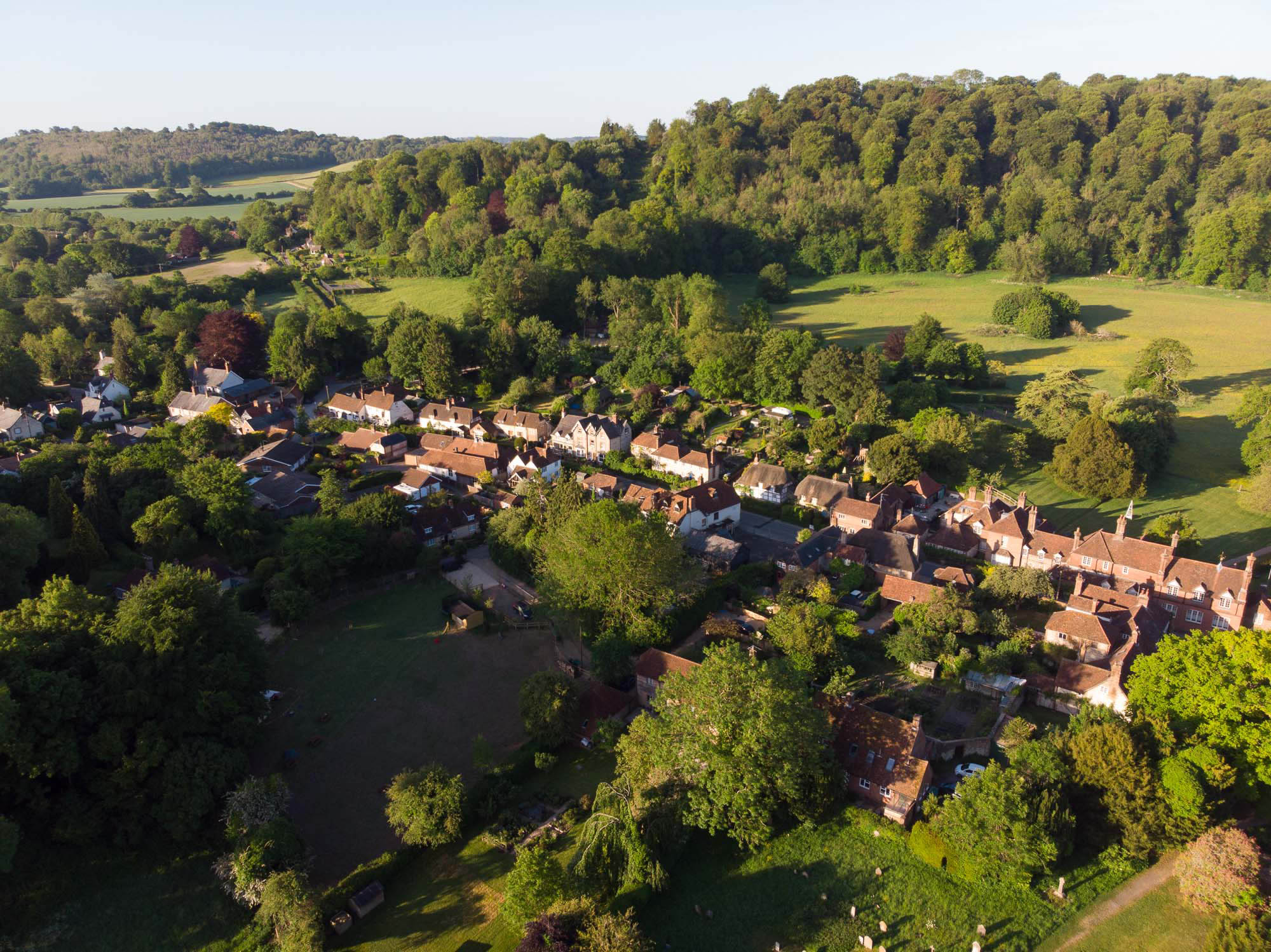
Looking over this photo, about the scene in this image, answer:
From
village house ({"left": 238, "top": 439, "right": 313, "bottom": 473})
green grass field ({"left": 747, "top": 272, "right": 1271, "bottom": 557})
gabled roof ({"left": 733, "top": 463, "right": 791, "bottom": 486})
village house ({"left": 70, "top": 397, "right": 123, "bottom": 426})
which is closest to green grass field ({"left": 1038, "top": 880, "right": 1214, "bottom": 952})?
green grass field ({"left": 747, "top": 272, "right": 1271, "bottom": 557})

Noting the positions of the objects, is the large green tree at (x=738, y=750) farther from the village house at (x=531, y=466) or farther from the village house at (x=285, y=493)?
the village house at (x=285, y=493)

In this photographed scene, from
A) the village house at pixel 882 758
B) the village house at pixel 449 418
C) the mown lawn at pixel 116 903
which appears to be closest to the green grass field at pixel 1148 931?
the village house at pixel 882 758

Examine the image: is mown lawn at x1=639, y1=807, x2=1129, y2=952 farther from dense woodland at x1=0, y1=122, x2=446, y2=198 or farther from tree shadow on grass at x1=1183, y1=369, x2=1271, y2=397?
dense woodland at x1=0, y1=122, x2=446, y2=198

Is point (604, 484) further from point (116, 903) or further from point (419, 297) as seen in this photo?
point (419, 297)

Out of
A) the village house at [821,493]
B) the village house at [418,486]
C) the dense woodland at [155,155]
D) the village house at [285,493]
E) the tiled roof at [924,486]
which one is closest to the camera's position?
the village house at [821,493]

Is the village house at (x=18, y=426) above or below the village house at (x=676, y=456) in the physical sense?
above

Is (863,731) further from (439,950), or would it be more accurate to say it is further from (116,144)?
(116,144)
